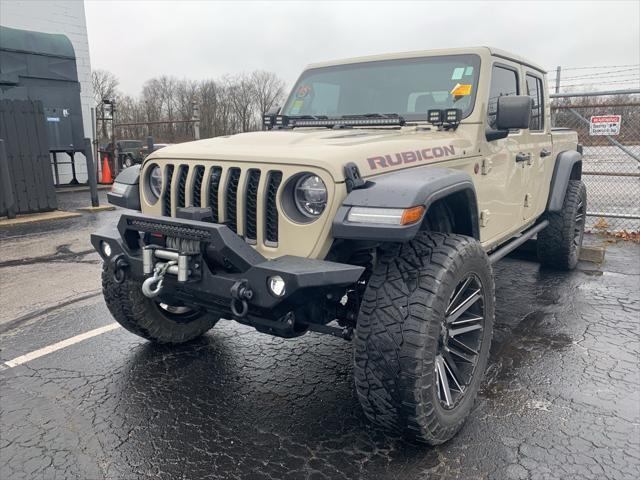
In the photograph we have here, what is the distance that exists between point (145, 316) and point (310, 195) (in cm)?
166

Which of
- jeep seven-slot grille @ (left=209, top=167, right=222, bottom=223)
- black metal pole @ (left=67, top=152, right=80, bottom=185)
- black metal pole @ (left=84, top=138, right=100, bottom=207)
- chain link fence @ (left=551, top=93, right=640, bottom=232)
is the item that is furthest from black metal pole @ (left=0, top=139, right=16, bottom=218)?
chain link fence @ (left=551, top=93, right=640, bottom=232)

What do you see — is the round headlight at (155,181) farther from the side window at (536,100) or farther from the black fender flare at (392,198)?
the side window at (536,100)

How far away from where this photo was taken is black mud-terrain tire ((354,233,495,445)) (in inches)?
93.4

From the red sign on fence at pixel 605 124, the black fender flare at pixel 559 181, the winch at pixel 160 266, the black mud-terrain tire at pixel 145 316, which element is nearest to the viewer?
the winch at pixel 160 266

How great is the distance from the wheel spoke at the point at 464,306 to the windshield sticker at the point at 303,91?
225 cm

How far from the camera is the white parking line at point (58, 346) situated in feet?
11.9

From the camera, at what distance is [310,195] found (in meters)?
2.56

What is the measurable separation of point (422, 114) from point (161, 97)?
54977mm

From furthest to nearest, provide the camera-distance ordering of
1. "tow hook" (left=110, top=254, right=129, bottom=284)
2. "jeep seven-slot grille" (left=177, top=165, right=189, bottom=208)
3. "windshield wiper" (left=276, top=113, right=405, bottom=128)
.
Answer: "windshield wiper" (left=276, top=113, right=405, bottom=128) < "jeep seven-slot grille" (left=177, top=165, right=189, bottom=208) < "tow hook" (left=110, top=254, right=129, bottom=284)

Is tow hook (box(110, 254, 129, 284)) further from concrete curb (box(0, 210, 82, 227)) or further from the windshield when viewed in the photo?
concrete curb (box(0, 210, 82, 227))

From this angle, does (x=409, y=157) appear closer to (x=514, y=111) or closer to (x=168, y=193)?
(x=514, y=111)

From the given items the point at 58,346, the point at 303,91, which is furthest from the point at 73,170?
the point at 303,91

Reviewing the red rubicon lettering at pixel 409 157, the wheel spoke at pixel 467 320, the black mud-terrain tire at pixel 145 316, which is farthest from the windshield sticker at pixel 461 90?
the black mud-terrain tire at pixel 145 316

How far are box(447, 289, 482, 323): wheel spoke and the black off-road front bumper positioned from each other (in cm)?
57
